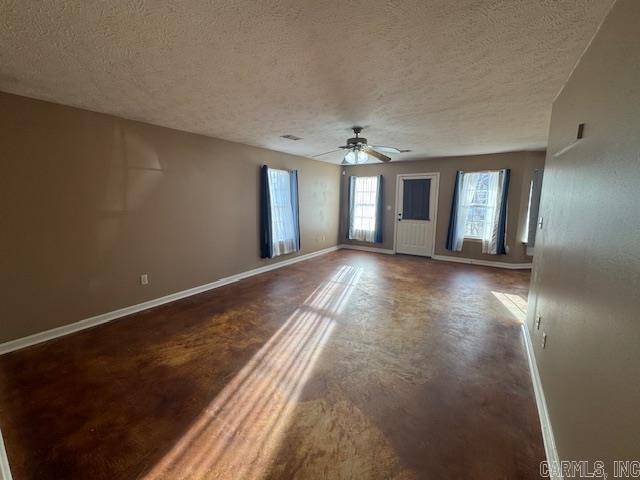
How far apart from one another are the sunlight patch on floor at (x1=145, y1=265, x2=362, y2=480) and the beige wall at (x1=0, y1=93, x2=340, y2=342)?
198cm

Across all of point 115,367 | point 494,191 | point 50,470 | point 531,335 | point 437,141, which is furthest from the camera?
point 494,191

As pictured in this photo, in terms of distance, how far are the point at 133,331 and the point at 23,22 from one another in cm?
257

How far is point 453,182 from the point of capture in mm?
5895

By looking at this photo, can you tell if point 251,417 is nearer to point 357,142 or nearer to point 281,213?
point 357,142

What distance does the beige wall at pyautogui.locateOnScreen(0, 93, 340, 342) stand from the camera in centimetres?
242

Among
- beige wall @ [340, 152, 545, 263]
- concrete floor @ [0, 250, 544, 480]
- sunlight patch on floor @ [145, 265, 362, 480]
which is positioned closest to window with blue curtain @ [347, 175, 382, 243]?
beige wall @ [340, 152, 545, 263]

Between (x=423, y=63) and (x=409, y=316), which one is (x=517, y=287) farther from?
(x=423, y=63)

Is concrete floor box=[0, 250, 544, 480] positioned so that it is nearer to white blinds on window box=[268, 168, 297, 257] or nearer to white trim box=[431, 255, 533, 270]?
white blinds on window box=[268, 168, 297, 257]

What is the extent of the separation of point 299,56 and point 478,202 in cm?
531

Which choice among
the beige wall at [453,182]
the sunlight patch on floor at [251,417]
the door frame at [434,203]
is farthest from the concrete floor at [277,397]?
the door frame at [434,203]

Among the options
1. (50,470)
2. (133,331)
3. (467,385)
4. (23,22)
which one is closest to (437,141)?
(467,385)

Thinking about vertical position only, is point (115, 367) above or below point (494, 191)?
below

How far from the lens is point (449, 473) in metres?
1.37

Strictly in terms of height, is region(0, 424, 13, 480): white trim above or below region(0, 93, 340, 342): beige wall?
below
